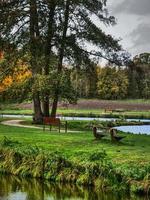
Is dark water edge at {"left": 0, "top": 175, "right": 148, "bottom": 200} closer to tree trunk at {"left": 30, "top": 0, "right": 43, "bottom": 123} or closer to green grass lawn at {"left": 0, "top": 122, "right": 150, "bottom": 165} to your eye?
green grass lawn at {"left": 0, "top": 122, "right": 150, "bottom": 165}

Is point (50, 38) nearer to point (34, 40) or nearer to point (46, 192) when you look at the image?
point (34, 40)

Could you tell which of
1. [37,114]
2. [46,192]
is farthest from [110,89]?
[46,192]

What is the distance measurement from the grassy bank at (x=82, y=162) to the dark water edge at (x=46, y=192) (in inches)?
14.8

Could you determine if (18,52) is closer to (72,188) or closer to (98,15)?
(98,15)

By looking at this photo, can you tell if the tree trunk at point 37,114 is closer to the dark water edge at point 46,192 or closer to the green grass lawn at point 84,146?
the green grass lawn at point 84,146

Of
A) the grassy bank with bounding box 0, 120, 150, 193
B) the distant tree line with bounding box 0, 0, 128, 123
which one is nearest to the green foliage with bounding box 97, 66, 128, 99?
the distant tree line with bounding box 0, 0, 128, 123

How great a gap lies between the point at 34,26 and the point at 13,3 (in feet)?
8.42

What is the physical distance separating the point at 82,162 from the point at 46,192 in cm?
190

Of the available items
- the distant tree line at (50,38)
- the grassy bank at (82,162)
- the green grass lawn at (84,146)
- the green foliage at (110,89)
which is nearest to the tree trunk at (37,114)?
the distant tree line at (50,38)

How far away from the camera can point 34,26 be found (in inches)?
1876

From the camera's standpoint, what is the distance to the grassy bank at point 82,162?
819 inches

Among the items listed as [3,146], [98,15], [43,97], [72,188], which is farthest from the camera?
[98,15]

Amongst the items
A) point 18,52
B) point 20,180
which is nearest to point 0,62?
point 18,52

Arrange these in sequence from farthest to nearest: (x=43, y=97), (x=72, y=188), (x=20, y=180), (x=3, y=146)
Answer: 1. (x=43, y=97)
2. (x=3, y=146)
3. (x=20, y=180)
4. (x=72, y=188)
